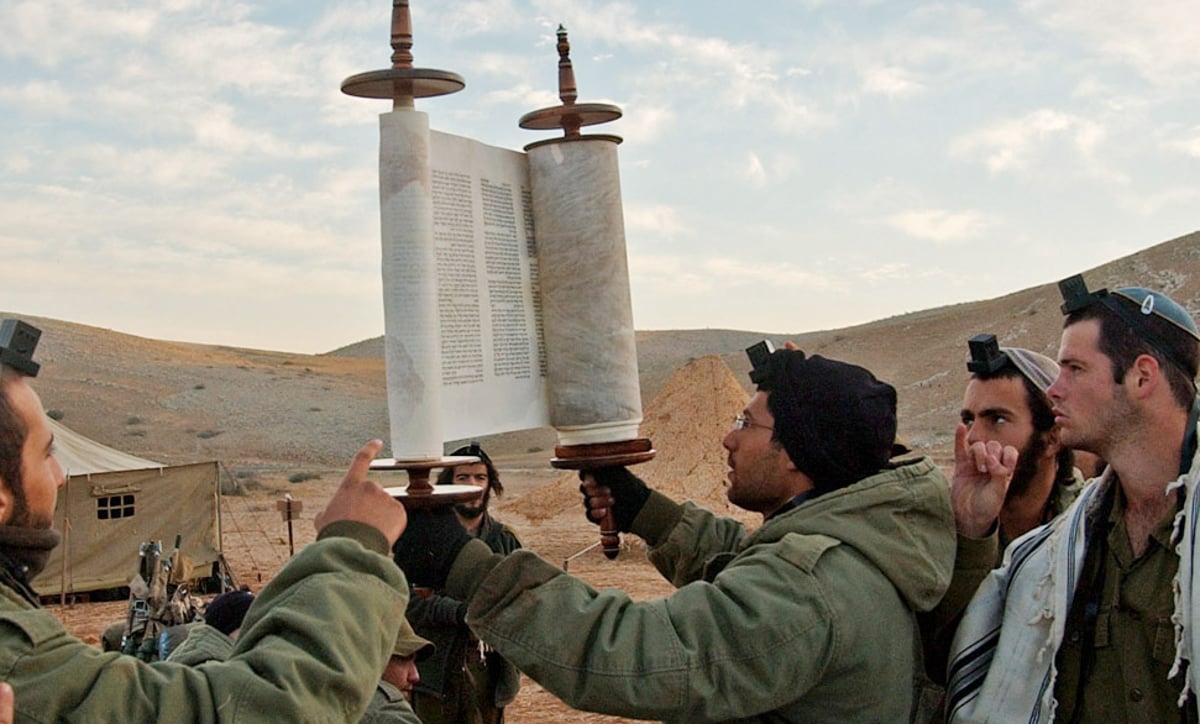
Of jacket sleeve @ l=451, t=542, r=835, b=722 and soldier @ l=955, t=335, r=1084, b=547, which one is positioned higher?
soldier @ l=955, t=335, r=1084, b=547

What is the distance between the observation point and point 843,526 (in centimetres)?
237

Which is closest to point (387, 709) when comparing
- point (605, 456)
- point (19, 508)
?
point (605, 456)

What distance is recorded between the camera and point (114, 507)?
14.5 meters

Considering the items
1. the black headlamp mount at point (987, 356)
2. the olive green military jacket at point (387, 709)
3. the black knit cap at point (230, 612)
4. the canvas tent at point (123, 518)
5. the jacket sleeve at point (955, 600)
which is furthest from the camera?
the canvas tent at point (123, 518)

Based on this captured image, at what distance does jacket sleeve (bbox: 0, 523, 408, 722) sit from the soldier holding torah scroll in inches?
13.4

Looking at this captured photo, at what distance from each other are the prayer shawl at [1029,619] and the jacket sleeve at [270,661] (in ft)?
4.70

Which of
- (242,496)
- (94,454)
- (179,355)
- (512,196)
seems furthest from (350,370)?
(512,196)

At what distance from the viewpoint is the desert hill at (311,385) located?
42.8 meters

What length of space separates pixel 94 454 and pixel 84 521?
138cm

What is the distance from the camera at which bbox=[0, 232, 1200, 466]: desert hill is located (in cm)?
4284

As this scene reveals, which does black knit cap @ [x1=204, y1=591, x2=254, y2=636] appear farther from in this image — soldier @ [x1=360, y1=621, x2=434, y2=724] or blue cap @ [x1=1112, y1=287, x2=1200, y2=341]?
blue cap @ [x1=1112, y1=287, x2=1200, y2=341]

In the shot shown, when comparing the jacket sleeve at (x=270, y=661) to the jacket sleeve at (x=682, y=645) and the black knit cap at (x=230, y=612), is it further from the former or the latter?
the black knit cap at (x=230, y=612)

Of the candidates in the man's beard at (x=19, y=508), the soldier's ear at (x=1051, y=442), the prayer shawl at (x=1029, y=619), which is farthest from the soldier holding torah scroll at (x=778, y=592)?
the soldier's ear at (x=1051, y=442)

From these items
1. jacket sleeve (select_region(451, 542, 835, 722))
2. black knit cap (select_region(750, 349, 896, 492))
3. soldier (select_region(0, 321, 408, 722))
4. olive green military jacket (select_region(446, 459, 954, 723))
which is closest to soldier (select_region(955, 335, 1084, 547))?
black knit cap (select_region(750, 349, 896, 492))
